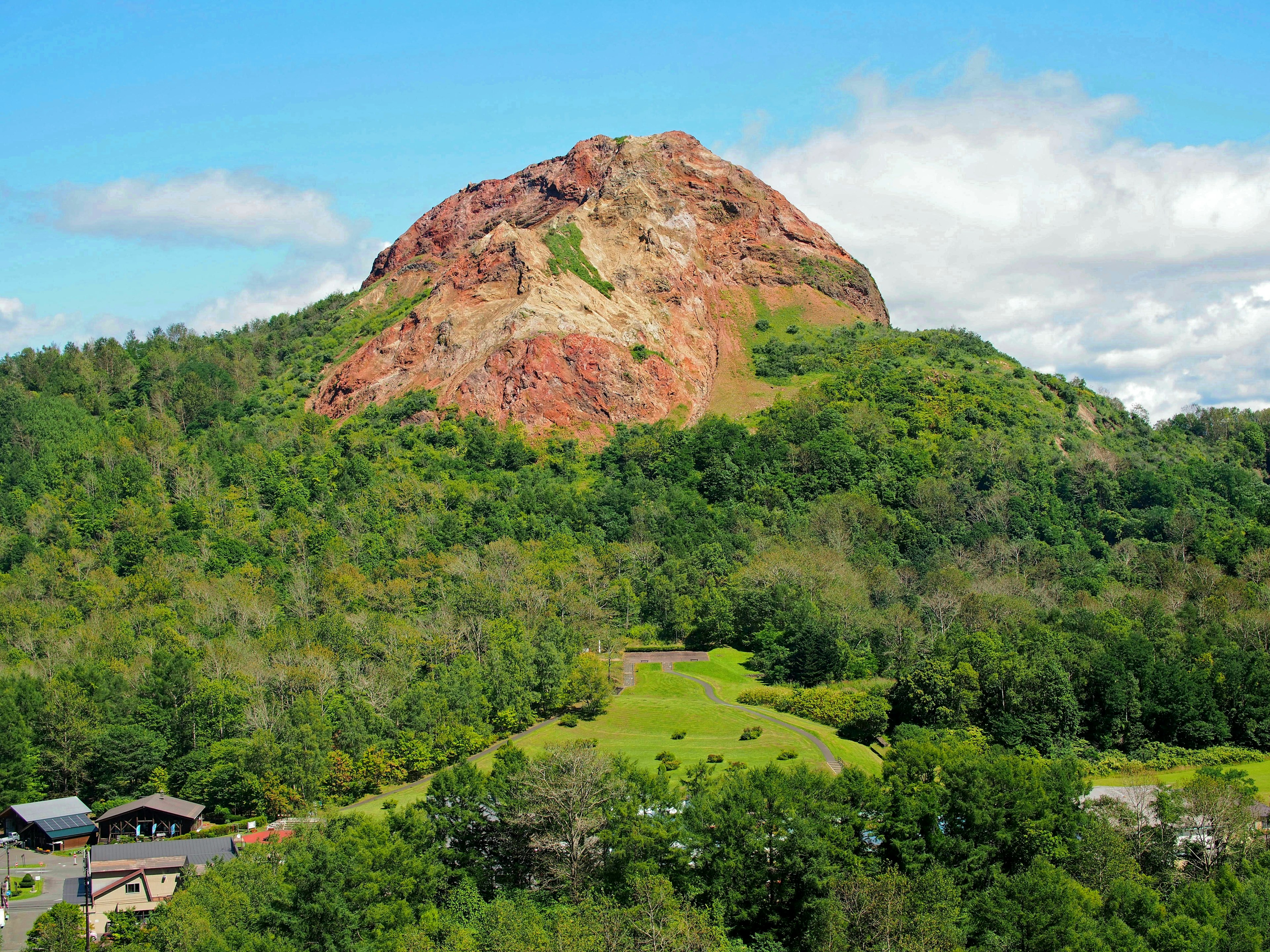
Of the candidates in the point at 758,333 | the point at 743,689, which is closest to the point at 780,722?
the point at 743,689

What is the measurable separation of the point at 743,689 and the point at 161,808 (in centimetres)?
3683

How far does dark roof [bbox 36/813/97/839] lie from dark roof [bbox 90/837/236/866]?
6.59 m

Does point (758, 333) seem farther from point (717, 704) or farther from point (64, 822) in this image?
point (64, 822)

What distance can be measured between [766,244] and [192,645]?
104 meters

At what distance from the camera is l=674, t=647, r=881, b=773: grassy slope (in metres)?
56.4

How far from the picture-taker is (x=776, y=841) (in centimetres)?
3878

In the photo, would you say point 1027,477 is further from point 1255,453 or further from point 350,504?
point 350,504

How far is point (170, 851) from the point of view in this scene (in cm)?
4503

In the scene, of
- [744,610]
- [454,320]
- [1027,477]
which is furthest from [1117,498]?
[454,320]

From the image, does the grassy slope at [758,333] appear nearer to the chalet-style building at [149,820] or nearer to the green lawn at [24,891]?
the chalet-style building at [149,820]

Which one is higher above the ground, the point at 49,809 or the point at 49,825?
the point at 49,809

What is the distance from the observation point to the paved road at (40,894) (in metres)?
39.8

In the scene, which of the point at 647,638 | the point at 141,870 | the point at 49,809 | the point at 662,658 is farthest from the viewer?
the point at 647,638

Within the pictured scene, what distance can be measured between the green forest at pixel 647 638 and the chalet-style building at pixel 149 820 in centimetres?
250
